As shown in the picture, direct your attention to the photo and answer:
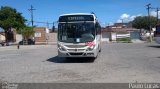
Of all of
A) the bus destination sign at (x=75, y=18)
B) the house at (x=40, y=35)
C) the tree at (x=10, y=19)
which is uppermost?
the tree at (x=10, y=19)

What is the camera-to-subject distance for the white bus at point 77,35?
20141 millimetres

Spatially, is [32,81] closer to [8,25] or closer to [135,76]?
[135,76]

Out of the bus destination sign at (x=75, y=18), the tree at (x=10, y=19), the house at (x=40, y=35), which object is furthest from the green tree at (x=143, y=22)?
the bus destination sign at (x=75, y=18)

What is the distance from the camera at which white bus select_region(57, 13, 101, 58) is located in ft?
66.1

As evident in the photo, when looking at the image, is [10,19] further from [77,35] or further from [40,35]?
[77,35]

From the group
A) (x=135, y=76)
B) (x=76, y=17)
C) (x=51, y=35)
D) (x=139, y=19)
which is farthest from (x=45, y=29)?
(x=135, y=76)

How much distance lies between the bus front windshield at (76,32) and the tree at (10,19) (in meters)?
47.9

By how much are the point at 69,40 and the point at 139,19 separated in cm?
10064

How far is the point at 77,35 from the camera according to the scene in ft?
67.2

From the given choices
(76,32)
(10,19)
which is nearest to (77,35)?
(76,32)

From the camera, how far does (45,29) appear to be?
8531 cm

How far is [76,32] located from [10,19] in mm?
48885

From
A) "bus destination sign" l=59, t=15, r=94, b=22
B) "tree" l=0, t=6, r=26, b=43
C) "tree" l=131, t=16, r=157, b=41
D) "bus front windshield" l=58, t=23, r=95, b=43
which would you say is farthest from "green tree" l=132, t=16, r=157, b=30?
"bus front windshield" l=58, t=23, r=95, b=43

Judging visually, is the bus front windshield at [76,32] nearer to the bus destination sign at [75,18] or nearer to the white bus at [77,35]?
the white bus at [77,35]
